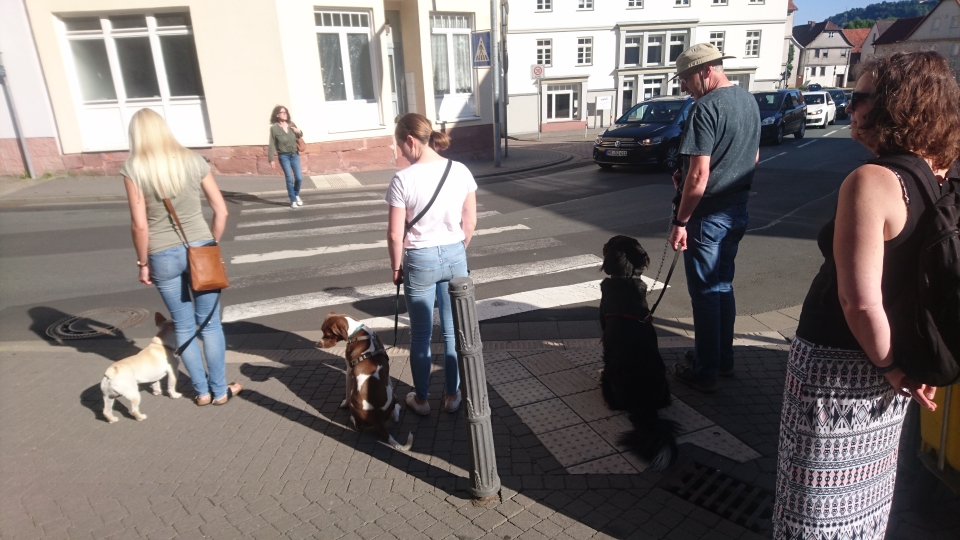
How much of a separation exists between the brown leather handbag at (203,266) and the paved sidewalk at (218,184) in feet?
32.8

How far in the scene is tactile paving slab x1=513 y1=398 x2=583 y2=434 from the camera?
3840mm

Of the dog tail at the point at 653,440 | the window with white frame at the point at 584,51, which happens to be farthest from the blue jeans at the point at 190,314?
the window with white frame at the point at 584,51

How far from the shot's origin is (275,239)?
913 cm

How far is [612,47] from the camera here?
3881 centimetres

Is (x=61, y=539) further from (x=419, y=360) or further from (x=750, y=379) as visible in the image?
(x=750, y=379)

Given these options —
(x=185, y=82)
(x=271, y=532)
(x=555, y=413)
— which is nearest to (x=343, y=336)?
(x=271, y=532)

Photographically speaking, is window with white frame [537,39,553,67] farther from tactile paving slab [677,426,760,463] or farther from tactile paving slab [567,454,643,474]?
tactile paving slab [567,454,643,474]

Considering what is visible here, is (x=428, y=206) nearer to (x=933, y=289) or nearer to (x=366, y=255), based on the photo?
(x=933, y=289)

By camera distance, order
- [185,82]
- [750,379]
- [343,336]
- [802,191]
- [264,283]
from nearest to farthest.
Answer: [343,336]
[750,379]
[264,283]
[802,191]
[185,82]

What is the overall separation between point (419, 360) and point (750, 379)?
7.89ft

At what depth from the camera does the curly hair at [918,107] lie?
72.6 inches

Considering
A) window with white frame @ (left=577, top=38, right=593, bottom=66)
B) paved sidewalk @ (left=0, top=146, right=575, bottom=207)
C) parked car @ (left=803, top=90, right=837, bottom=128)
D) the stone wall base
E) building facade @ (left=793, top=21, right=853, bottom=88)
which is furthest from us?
building facade @ (left=793, top=21, right=853, bottom=88)

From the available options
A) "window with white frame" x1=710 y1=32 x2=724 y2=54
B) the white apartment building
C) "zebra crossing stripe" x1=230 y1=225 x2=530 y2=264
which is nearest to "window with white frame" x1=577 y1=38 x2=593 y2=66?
the white apartment building

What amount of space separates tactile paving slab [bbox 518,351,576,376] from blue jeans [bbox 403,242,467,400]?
2.91 ft
